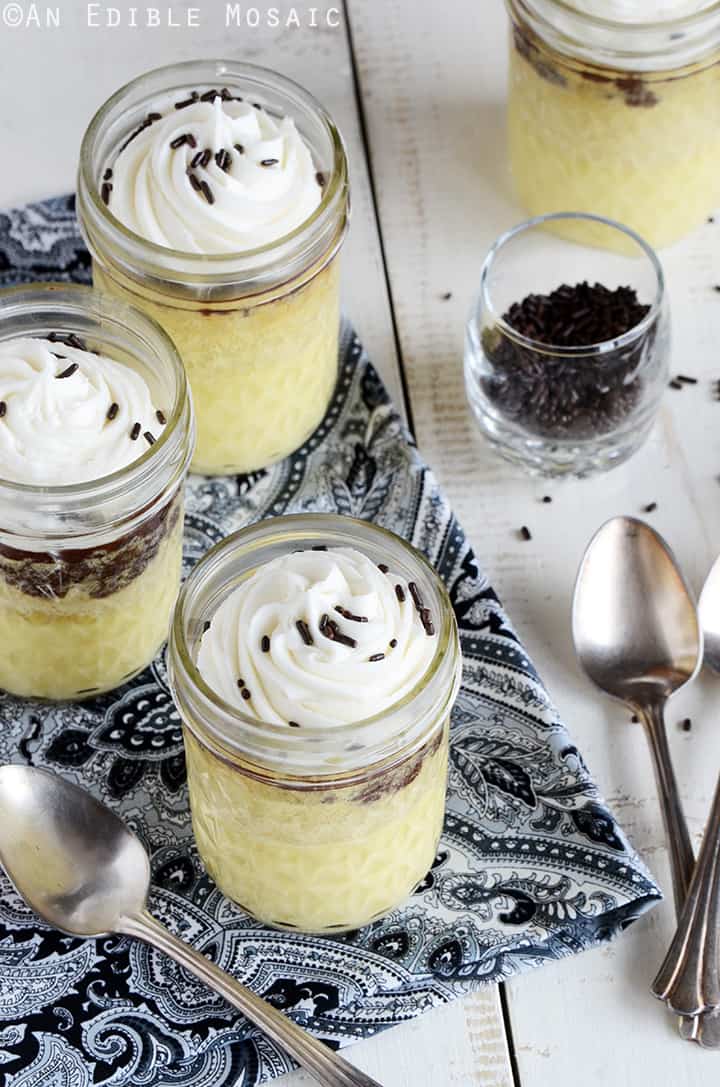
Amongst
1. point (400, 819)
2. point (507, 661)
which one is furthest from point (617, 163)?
point (400, 819)

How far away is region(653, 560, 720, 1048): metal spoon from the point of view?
5.77ft

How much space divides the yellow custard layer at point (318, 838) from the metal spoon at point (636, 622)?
13.4 inches

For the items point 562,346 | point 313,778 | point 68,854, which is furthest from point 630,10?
point 68,854

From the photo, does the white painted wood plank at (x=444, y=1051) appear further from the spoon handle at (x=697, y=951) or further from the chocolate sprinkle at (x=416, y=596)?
the chocolate sprinkle at (x=416, y=596)

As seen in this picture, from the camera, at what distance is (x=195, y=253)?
6.17 ft

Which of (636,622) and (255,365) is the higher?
(255,365)

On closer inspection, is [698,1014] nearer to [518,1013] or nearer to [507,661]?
[518,1013]

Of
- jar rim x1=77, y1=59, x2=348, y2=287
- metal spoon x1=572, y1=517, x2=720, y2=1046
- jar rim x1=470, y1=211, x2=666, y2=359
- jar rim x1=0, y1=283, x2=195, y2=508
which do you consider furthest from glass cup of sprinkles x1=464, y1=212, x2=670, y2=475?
jar rim x1=0, y1=283, x2=195, y2=508

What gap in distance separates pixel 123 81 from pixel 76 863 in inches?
54.5

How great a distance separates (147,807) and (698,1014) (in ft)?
2.13

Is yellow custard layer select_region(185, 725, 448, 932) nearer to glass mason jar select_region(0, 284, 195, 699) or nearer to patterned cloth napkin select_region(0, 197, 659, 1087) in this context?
patterned cloth napkin select_region(0, 197, 659, 1087)

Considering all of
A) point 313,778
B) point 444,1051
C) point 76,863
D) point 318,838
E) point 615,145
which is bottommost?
point 444,1051

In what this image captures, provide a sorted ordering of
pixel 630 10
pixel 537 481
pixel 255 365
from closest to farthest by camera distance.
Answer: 1. pixel 255 365
2. pixel 630 10
3. pixel 537 481

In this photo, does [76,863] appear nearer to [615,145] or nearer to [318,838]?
[318,838]
